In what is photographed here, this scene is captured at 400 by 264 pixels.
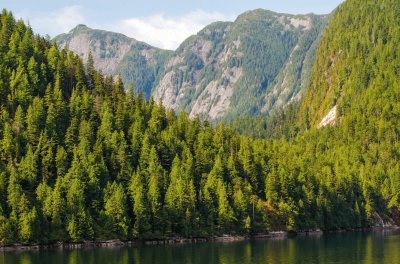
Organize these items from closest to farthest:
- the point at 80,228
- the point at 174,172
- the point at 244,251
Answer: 1. the point at 244,251
2. the point at 80,228
3. the point at 174,172

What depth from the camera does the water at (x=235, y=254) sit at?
12156 centimetres

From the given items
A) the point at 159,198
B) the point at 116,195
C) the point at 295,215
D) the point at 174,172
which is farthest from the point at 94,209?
the point at 295,215

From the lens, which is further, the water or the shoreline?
the shoreline

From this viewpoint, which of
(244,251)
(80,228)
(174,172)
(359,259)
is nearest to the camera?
(359,259)

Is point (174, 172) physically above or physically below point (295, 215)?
above

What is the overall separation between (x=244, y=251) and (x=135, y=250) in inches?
1123

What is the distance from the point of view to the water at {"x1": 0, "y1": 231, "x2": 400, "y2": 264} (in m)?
122

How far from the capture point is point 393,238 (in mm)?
179500

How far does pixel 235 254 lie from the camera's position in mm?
134125

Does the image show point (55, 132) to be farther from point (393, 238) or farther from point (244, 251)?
point (393, 238)

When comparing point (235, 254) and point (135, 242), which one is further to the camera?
point (135, 242)

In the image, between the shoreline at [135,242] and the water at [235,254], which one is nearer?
the water at [235,254]

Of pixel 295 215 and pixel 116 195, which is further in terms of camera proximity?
pixel 295 215

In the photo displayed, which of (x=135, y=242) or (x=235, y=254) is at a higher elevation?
(x=135, y=242)
